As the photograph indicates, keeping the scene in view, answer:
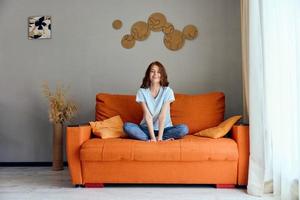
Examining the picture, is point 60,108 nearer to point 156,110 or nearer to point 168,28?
point 156,110

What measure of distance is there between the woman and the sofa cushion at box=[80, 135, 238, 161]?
23 cm

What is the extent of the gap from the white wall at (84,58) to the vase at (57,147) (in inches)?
14.0

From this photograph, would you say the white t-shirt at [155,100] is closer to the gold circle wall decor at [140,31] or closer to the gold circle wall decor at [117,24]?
the gold circle wall decor at [140,31]

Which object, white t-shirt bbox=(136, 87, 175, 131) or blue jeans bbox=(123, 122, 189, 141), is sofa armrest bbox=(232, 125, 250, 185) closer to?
blue jeans bbox=(123, 122, 189, 141)

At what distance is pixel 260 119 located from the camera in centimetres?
289

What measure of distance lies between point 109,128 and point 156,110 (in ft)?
1.73

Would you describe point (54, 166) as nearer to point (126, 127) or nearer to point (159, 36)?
point (126, 127)

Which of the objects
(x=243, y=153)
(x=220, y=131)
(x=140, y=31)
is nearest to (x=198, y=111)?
(x=220, y=131)

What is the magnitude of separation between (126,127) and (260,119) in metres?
1.26

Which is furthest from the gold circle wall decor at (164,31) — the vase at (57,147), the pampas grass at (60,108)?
the vase at (57,147)

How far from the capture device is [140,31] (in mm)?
4223

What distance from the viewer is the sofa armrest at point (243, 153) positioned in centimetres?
302

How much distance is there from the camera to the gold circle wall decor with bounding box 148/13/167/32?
4.21m

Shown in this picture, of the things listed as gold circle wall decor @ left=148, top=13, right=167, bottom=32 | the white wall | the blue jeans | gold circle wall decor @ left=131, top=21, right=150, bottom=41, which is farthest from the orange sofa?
gold circle wall decor @ left=148, top=13, right=167, bottom=32
